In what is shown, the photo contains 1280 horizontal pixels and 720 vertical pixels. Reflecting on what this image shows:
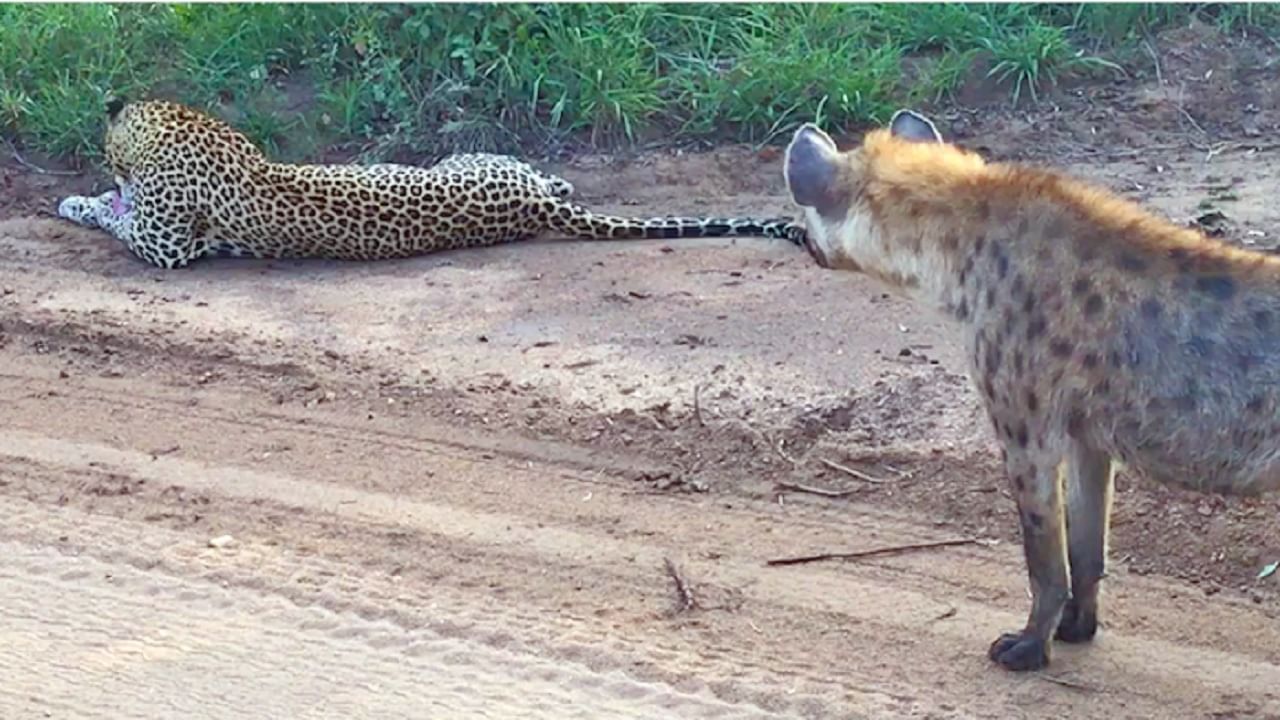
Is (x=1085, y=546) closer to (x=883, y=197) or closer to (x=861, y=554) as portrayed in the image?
(x=861, y=554)

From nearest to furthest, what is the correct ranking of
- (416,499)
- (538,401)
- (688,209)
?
(416,499), (538,401), (688,209)

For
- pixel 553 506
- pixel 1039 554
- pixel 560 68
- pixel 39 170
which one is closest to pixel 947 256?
pixel 1039 554

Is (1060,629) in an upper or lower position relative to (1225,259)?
lower

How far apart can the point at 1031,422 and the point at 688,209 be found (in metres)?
3.58

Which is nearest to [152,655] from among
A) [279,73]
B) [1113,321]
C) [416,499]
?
[416,499]

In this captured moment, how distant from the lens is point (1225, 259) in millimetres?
4680

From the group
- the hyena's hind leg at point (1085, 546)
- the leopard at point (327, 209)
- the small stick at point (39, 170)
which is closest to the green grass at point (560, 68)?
the small stick at point (39, 170)

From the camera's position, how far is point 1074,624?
4980mm

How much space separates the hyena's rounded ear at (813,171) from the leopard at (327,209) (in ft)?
8.46

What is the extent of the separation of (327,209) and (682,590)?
3.36 metres

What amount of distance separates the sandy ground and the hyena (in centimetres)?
36

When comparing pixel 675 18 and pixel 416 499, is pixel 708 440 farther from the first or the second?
pixel 675 18

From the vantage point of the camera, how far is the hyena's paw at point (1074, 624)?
498 cm

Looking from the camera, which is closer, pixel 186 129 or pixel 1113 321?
pixel 1113 321
